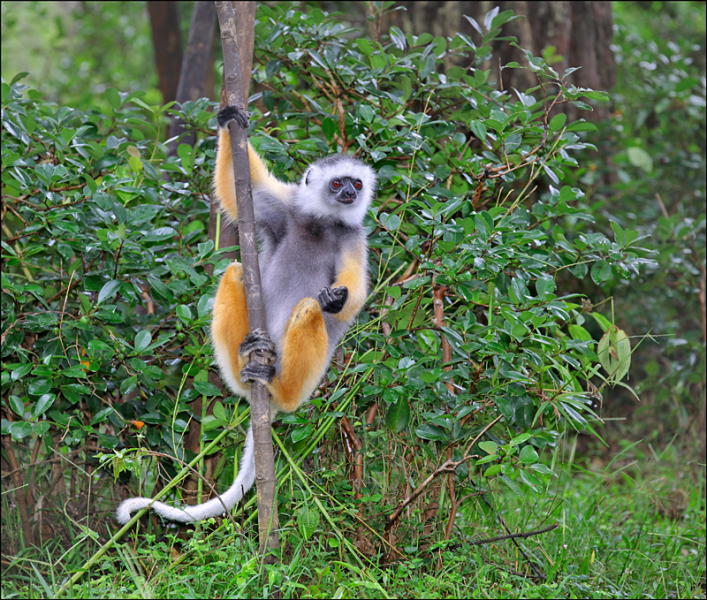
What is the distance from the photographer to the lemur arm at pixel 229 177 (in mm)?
3574

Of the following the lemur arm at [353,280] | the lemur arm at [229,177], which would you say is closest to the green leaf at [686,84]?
the lemur arm at [353,280]

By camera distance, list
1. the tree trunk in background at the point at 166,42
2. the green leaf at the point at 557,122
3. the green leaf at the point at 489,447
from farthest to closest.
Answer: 1. the tree trunk in background at the point at 166,42
2. the green leaf at the point at 557,122
3. the green leaf at the point at 489,447

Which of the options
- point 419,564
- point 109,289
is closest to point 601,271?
point 419,564

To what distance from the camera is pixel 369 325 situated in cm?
401

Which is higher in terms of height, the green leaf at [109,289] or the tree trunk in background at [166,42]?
the tree trunk in background at [166,42]

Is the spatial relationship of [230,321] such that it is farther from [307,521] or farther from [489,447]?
[489,447]

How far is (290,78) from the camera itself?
4.64 metres

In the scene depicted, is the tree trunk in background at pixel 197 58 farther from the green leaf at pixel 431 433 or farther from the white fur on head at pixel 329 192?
the green leaf at pixel 431 433

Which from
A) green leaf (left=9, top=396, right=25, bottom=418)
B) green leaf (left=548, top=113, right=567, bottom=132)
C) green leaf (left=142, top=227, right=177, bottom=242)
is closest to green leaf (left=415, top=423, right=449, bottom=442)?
green leaf (left=142, top=227, right=177, bottom=242)

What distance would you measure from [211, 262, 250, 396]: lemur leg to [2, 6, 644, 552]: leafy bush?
19cm

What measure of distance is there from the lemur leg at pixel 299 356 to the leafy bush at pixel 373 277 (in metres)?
0.15

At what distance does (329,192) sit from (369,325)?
84 cm

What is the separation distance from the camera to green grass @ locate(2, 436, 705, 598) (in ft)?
10.5

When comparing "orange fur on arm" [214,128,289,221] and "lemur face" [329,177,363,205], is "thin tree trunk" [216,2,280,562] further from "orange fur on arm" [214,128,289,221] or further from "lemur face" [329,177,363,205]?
"lemur face" [329,177,363,205]
